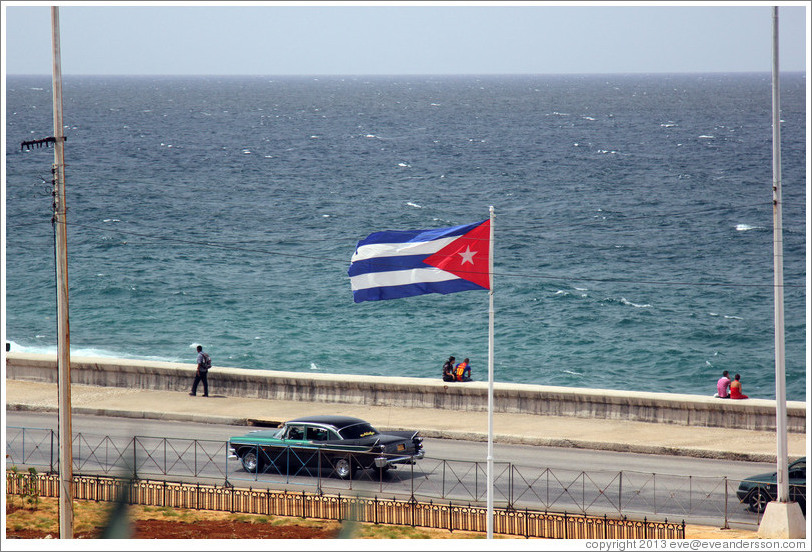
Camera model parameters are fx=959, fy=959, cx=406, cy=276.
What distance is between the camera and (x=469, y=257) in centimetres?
1675

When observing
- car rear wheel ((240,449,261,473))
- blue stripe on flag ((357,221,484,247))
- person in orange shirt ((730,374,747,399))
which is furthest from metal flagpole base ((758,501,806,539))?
car rear wheel ((240,449,261,473))

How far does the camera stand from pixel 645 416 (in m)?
25.8

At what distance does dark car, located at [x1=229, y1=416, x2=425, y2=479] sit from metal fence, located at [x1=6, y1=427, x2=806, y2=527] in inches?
2.5

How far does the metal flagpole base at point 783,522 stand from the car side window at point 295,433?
973cm

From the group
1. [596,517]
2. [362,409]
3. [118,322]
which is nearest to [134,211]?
[118,322]

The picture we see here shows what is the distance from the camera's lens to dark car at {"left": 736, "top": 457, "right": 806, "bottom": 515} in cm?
1825

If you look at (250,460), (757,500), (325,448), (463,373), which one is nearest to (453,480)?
(325,448)

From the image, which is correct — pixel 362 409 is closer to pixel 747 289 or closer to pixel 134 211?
pixel 747 289

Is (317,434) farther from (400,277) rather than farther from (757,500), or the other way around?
(757,500)

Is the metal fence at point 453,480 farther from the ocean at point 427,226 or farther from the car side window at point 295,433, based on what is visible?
the ocean at point 427,226

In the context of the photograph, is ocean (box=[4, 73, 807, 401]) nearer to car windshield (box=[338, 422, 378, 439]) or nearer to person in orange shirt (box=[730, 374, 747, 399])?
person in orange shirt (box=[730, 374, 747, 399])

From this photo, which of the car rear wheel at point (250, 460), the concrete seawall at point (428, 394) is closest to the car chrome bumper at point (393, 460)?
the car rear wheel at point (250, 460)

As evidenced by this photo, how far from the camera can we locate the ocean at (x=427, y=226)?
44.7 meters

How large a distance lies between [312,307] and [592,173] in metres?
51.2
